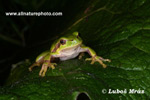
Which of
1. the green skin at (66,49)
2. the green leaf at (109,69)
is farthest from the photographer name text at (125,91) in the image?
the green skin at (66,49)

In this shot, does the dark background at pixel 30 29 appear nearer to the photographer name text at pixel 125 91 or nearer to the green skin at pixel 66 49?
the green skin at pixel 66 49

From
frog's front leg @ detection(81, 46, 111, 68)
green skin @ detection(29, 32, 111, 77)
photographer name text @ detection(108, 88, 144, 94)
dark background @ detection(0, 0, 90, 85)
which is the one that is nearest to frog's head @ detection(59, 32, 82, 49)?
green skin @ detection(29, 32, 111, 77)

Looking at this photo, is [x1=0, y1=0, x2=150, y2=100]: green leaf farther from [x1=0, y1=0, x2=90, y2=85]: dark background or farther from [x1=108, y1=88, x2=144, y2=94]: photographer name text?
[x1=0, y1=0, x2=90, y2=85]: dark background

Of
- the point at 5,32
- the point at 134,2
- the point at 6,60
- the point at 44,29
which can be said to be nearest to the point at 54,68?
the point at 134,2

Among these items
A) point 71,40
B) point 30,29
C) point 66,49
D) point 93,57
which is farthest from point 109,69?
point 30,29

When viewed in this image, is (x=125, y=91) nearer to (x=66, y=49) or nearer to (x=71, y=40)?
(x=71, y=40)
